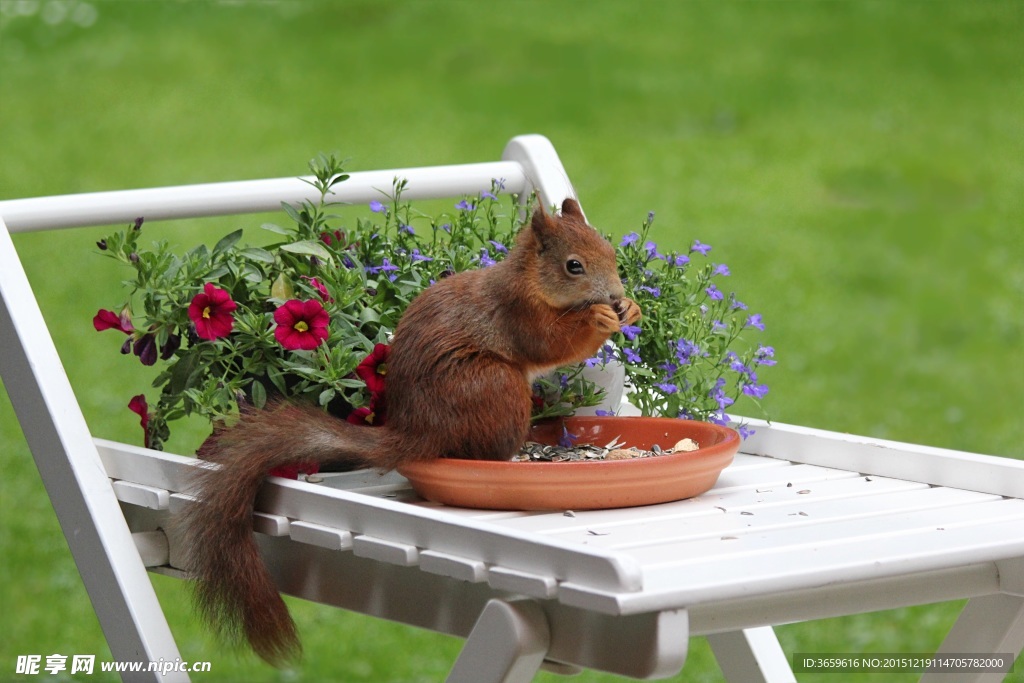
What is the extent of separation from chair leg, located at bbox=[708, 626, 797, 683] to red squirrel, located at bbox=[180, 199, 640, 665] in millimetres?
536

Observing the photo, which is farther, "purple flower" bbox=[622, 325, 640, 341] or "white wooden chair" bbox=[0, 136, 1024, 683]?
"purple flower" bbox=[622, 325, 640, 341]

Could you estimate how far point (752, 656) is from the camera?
5.69 feet

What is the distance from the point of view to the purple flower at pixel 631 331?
5.22 feet

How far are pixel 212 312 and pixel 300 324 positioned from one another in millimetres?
107

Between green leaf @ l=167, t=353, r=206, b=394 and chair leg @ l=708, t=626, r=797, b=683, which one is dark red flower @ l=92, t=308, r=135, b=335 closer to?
green leaf @ l=167, t=353, r=206, b=394

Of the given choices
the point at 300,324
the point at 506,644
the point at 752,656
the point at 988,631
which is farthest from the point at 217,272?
the point at 988,631

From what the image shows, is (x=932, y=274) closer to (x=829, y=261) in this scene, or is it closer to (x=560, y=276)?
(x=829, y=261)

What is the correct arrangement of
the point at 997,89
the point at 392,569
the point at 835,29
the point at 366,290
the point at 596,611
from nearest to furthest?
the point at 596,611 → the point at 392,569 → the point at 366,290 → the point at 997,89 → the point at 835,29

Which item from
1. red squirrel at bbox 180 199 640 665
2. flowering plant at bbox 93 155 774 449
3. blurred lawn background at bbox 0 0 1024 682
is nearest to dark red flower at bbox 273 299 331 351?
flowering plant at bbox 93 155 774 449

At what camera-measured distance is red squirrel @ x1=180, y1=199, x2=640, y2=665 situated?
1.31 metres

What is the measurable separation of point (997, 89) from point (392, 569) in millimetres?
5239

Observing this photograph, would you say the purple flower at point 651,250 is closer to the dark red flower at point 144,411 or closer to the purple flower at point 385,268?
the purple flower at point 385,268

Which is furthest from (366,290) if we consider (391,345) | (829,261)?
(829,261)

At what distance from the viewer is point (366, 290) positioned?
1654 mm
